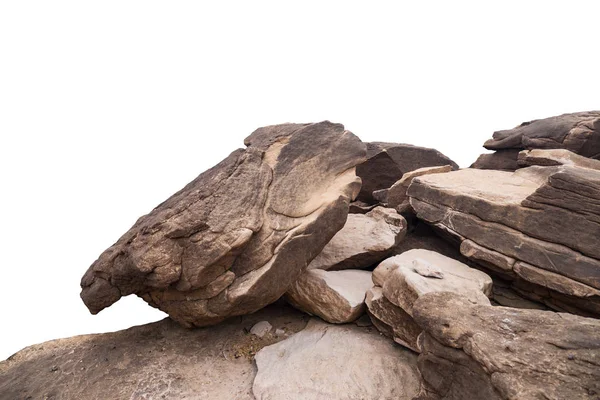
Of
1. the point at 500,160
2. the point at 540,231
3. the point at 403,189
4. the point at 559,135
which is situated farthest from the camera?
the point at 500,160

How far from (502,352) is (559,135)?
6.17m

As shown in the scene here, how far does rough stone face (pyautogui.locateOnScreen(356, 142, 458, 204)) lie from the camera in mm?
8734

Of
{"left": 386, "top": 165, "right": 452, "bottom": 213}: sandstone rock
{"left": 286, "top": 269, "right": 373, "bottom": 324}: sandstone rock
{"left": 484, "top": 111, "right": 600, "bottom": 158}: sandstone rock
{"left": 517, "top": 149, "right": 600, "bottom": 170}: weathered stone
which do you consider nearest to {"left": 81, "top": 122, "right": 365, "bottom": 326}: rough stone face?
{"left": 286, "top": 269, "right": 373, "bottom": 324}: sandstone rock

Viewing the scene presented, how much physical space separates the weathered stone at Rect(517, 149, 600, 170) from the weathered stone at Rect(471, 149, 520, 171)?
1.03 m

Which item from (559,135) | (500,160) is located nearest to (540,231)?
(559,135)

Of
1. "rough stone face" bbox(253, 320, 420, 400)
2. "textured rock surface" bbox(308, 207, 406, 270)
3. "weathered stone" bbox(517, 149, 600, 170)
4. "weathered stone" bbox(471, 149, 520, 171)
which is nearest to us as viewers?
"rough stone face" bbox(253, 320, 420, 400)

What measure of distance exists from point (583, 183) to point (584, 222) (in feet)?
1.58

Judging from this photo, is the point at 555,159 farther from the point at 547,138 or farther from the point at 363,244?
the point at 363,244

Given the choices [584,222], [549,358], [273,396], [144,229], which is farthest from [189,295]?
[584,222]

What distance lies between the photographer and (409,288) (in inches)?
169


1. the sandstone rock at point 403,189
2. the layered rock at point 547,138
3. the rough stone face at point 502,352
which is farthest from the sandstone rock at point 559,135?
the rough stone face at point 502,352

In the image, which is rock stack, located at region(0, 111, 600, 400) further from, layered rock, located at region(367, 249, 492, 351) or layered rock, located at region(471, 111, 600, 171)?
layered rock, located at region(471, 111, 600, 171)

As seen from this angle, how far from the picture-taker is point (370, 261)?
6.17 m

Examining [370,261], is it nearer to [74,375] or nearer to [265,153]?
[265,153]
